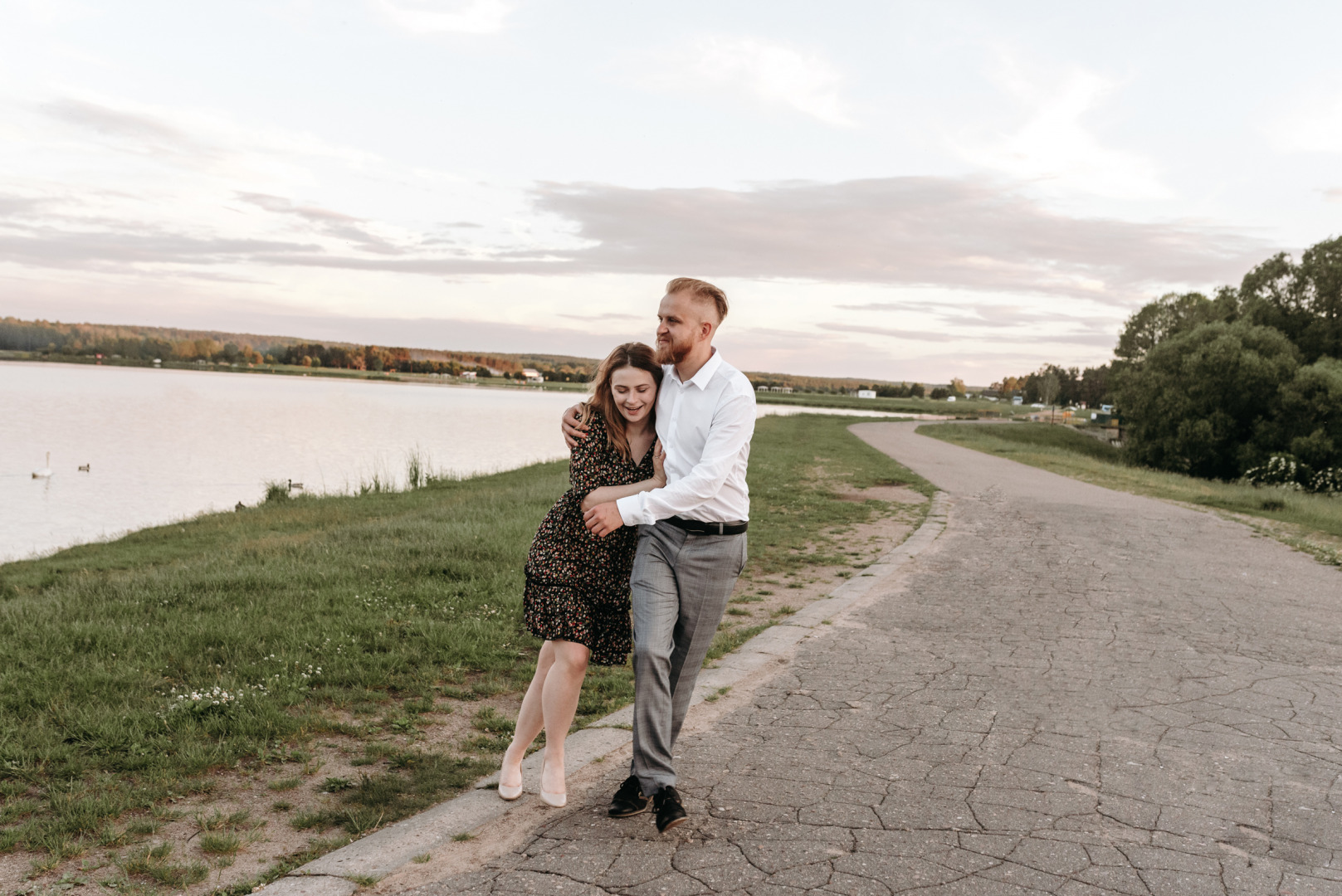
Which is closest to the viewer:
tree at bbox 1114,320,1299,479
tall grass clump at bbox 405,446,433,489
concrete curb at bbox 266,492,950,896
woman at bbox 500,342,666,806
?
concrete curb at bbox 266,492,950,896

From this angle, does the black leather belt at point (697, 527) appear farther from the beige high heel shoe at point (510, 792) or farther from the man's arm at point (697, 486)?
the beige high heel shoe at point (510, 792)

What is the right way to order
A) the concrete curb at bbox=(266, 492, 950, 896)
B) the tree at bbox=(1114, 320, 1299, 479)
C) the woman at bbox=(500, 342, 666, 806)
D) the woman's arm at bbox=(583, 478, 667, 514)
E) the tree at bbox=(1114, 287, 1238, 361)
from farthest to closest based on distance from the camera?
the tree at bbox=(1114, 287, 1238, 361) < the tree at bbox=(1114, 320, 1299, 479) < the woman at bbox=(500, 342, 666, 806) < the woman's arm at bbox=(583, 478, 667, 514) < the concrete curb at bbox=(266, 492, 950, 896)

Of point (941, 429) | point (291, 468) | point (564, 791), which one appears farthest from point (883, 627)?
point (941, 429)

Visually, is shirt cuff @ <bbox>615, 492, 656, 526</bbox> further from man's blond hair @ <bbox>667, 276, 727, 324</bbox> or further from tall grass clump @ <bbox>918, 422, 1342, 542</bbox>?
tall grass clump @ <bbox>918, 422, 1342, 542</bbox>

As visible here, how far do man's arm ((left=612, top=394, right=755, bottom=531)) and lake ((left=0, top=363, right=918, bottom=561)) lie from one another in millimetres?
13991

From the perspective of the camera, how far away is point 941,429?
47031 millimetres

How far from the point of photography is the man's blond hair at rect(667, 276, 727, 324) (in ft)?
11.1

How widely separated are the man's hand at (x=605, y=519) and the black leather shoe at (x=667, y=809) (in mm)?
1049

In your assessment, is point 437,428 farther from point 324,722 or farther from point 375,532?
point 324,722

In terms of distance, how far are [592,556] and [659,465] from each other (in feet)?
1.48

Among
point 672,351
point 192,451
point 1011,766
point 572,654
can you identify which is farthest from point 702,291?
point 192,451

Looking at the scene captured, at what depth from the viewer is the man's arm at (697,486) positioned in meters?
3.19

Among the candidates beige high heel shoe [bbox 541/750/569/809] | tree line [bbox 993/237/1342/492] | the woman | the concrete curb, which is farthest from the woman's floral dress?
tree line [bbox 993/237/1342/492]

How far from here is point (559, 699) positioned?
11.6 ft
